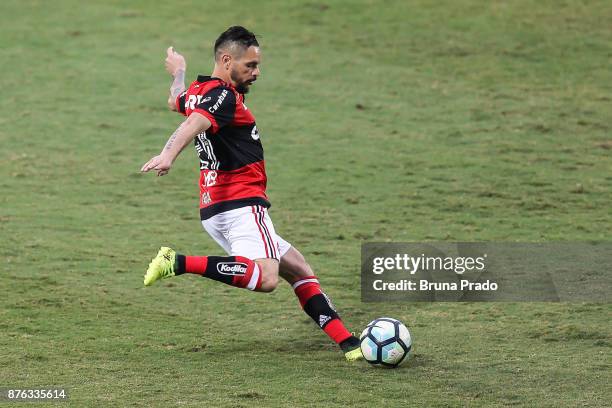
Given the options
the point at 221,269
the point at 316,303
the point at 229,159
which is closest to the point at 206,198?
the point at 229,159

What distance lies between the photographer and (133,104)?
49.7ft

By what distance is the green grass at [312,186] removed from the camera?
6.83 m

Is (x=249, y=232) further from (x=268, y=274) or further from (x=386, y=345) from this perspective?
(x=386, y=345)

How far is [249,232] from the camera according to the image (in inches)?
279

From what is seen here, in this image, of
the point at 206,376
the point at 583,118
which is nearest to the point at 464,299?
the point at 206,376

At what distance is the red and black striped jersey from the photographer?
279 inches

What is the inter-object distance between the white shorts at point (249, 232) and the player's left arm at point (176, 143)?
0.66 m

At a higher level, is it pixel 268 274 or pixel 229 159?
pixel 229 159

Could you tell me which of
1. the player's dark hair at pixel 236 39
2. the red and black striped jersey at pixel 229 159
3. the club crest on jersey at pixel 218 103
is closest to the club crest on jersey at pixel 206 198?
the red and black striped jersey at pixel 229 159

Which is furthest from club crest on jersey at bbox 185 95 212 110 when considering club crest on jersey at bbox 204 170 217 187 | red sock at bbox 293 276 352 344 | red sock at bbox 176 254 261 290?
red sock at bbox 293 276 352 344

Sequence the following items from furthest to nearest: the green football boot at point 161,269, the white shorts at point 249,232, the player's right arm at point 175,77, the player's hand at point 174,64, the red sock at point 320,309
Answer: the player's hand at point 174,64
the player's right arm at point 175,77
the red sock at point 320,309
the white shorts at point 249,232
the green football boot at point 161,269

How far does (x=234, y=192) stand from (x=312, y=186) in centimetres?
512

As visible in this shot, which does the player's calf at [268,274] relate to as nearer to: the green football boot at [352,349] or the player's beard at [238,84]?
the green football boot at [352,349]

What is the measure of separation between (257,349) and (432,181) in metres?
5.28
